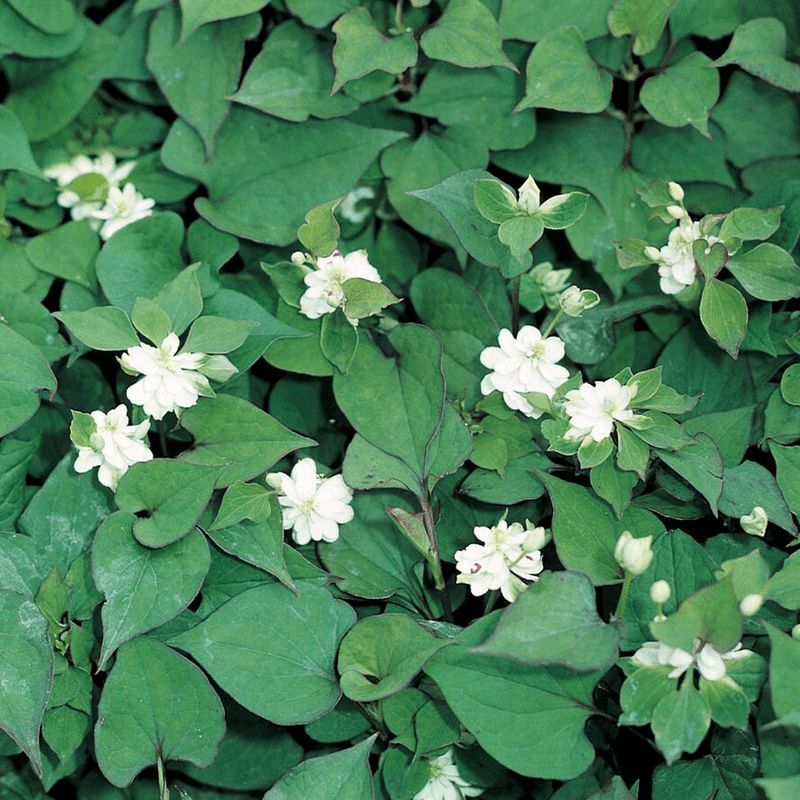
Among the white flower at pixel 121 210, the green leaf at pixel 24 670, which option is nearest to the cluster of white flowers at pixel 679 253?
the white flower at pixel 121 210

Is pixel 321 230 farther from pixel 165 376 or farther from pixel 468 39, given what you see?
pixel 468 39

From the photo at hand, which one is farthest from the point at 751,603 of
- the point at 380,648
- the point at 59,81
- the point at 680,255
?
the point at 59,81

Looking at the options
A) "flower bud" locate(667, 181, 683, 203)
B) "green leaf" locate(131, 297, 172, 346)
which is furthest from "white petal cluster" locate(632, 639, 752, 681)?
"green leaf" locate(131, 297, 172, 346)

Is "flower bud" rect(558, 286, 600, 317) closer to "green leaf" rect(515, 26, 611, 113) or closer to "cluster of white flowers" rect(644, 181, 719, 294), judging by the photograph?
"cluster of white flowers" rect(644, 181, 719, 294)

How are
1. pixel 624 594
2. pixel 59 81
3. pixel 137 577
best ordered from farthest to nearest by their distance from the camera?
1. pixel 59 81
2. pixel 137 577
3. pixel 624 594

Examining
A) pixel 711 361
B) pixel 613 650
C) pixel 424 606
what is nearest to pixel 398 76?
pixel 711 361

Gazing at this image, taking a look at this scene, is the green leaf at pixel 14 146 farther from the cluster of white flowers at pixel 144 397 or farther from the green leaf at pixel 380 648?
the green leaf at pixel 380 648
